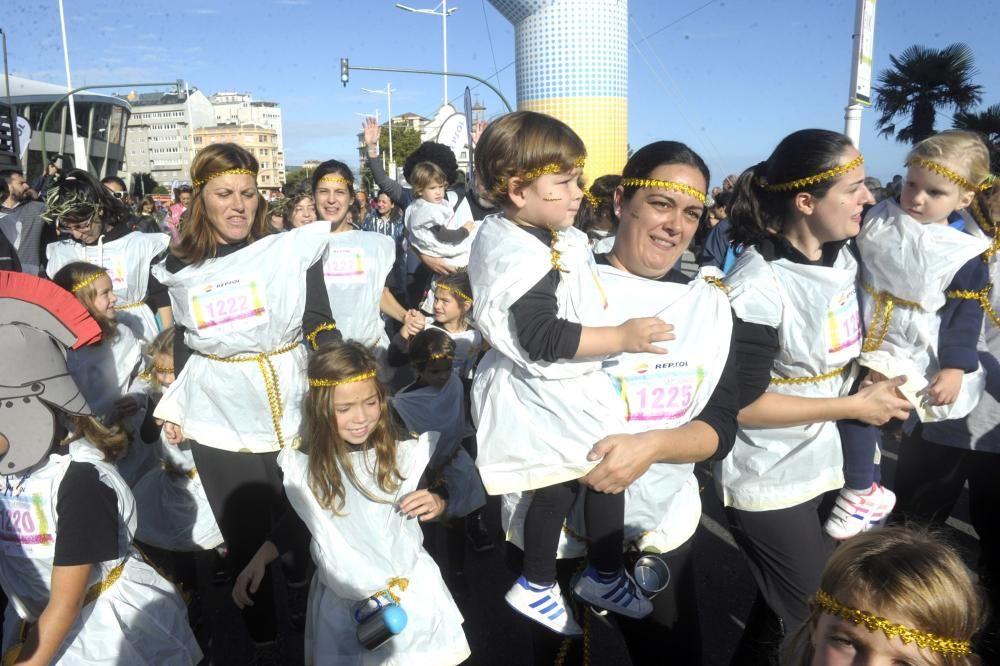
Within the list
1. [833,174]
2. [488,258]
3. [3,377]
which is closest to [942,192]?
[833,174]

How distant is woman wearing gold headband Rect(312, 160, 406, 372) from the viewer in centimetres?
465

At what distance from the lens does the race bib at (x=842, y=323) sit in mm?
2279

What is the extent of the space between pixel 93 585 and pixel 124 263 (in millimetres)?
3117

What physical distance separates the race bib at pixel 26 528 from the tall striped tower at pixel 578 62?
17529mm

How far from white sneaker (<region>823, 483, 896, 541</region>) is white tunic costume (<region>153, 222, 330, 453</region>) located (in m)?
2.18

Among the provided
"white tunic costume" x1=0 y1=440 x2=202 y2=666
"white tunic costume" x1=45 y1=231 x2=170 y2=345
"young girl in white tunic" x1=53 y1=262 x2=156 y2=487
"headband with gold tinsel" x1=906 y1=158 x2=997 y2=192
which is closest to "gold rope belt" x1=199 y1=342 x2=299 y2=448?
"white tunic costume" x1=0 y1=440 x2=202 y2=666

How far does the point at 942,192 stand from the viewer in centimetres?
270

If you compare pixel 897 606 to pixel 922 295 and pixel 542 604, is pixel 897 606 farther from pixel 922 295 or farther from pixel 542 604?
pixel 922 295

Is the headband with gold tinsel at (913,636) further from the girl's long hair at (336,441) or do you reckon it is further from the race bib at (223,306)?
the race bib at (223,306)

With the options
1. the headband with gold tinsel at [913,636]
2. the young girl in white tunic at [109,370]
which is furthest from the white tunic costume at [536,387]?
the young girl in white tunic at [109,370]

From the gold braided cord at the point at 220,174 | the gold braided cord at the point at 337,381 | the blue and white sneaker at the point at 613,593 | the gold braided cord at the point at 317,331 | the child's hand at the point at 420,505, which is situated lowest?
the blue and white sneaker at the point at 613,593

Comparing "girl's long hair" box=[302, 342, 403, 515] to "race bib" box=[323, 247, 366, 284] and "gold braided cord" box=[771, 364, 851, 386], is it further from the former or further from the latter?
"race bib" box=[323, 247, 366, 284]

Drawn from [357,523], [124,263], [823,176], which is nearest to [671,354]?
[823,176]

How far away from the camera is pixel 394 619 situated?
2367 millimetres
